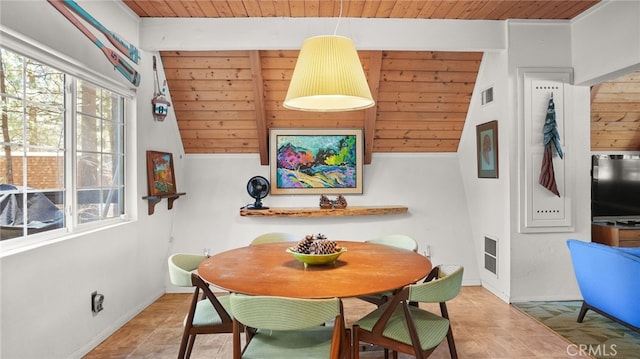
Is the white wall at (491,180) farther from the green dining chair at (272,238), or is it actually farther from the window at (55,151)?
the window at (55,151)

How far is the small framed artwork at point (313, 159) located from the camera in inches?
164

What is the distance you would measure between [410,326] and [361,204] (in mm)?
2616

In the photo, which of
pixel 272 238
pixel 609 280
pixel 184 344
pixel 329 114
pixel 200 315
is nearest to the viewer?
pixel 184 344

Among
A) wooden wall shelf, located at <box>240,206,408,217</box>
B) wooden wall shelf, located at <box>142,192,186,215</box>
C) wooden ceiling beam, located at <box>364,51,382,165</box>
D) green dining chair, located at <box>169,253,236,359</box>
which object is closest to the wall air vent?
wooden wall shelf, located at <box>240,206,408,217</box>

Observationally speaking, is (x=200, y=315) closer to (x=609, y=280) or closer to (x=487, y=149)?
(x=609, y=280)

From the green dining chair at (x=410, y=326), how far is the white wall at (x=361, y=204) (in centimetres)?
232

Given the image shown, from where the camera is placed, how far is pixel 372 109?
383 cm

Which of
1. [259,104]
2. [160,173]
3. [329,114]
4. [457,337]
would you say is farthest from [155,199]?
[457,337]

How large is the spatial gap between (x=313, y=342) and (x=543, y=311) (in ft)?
8.45

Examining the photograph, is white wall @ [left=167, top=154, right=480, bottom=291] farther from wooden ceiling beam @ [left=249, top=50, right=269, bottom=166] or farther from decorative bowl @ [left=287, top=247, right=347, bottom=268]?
decorative bowl @ [left=287, top=247, right=347, bottom=268]

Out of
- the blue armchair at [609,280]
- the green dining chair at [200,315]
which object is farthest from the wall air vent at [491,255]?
the green dining chair at [200,315]

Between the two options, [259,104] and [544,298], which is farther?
[259,104]

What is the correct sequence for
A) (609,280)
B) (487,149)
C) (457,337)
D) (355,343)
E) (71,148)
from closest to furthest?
(355,343)
(71,148)
(609,280)
(457,337)
(487,149)

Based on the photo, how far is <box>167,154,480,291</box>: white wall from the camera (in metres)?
4.17
